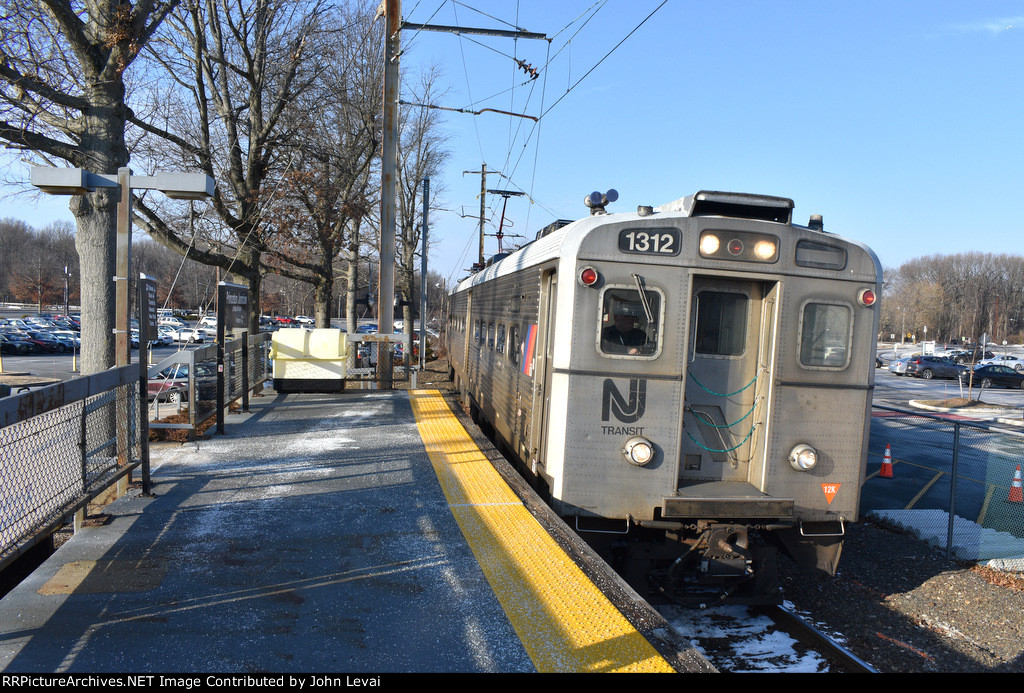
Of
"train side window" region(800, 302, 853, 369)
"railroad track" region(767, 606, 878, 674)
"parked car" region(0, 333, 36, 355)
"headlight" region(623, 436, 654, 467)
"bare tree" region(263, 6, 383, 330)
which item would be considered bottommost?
"parked car" region(0, 333, 36, 355)

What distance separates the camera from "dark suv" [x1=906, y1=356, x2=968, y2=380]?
129 feet

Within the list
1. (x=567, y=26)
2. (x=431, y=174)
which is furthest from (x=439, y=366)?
(x=567, y=26)

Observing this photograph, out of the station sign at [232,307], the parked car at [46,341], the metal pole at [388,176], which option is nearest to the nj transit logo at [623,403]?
the station sign at [232,307]

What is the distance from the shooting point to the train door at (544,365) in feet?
19.1

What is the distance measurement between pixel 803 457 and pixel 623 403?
1.52 meters

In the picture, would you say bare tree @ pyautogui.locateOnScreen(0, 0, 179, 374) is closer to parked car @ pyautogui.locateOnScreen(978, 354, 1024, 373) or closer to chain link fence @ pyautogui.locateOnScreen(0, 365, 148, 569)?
chain link fence @ pyautogui.locateOnScreen(0, 365, 148, 569)

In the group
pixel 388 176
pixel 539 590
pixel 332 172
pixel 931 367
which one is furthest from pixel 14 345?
pixel 931 367

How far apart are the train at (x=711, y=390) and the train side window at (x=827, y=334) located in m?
0.01

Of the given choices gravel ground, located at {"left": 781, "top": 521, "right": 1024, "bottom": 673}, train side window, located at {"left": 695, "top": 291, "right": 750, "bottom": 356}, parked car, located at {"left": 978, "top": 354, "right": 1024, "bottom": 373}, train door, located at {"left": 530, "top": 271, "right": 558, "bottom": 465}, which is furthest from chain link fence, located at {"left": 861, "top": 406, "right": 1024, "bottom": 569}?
parked car, located at {"left": 978, "top": 354, "right": 1024, "bottom": 373}

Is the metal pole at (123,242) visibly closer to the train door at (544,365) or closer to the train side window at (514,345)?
the train door at (544,365)

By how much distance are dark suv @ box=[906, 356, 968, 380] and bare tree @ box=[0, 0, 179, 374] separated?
43123mm

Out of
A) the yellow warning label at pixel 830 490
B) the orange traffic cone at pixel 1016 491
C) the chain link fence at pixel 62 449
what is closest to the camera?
the chain link fence at pixel 62 449

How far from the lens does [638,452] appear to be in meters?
5.27

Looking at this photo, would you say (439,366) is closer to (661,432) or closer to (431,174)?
(431,174)
